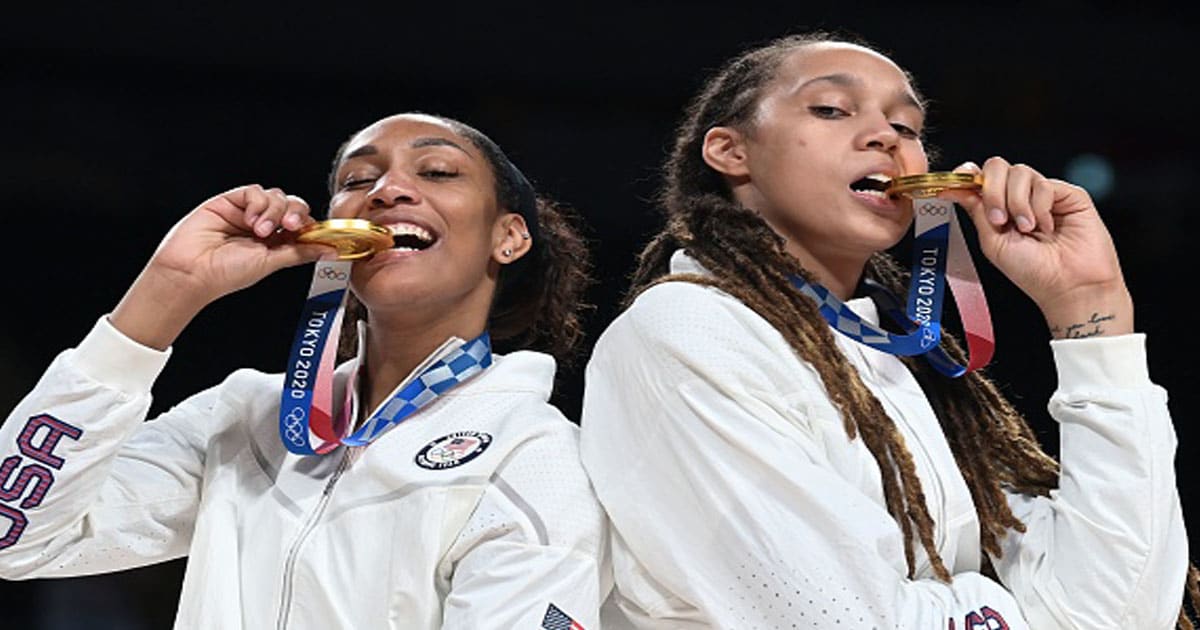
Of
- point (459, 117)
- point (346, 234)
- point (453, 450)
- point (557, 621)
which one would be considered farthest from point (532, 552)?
point (459, 117)

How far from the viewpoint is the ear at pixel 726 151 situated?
2424 mm

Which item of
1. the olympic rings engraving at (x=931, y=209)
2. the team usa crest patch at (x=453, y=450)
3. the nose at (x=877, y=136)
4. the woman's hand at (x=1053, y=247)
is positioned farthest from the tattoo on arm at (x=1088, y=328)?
the team usa crest patch at (x=453, y=450)

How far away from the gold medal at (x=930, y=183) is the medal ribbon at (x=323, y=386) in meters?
0.64

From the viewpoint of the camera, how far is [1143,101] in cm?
532

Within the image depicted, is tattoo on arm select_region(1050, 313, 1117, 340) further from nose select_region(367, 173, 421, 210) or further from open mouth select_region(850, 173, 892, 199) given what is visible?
nose select_region(367, 173, 421, 210)

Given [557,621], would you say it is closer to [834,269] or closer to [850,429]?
[850,429]

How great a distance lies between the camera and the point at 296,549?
88.7 inches

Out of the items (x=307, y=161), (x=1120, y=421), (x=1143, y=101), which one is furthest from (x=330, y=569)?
(x=1143, y=101)

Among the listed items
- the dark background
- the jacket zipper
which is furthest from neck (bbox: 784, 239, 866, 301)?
the dark background

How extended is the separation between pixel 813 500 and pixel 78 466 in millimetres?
902

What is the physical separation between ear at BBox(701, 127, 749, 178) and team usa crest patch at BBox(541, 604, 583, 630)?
0.67 metres

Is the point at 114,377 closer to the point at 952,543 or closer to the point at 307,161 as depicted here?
the point at 952,543

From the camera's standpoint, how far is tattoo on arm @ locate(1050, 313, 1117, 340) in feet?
7.09

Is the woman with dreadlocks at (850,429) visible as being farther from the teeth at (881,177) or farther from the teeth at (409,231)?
the teeth at (409,231)
